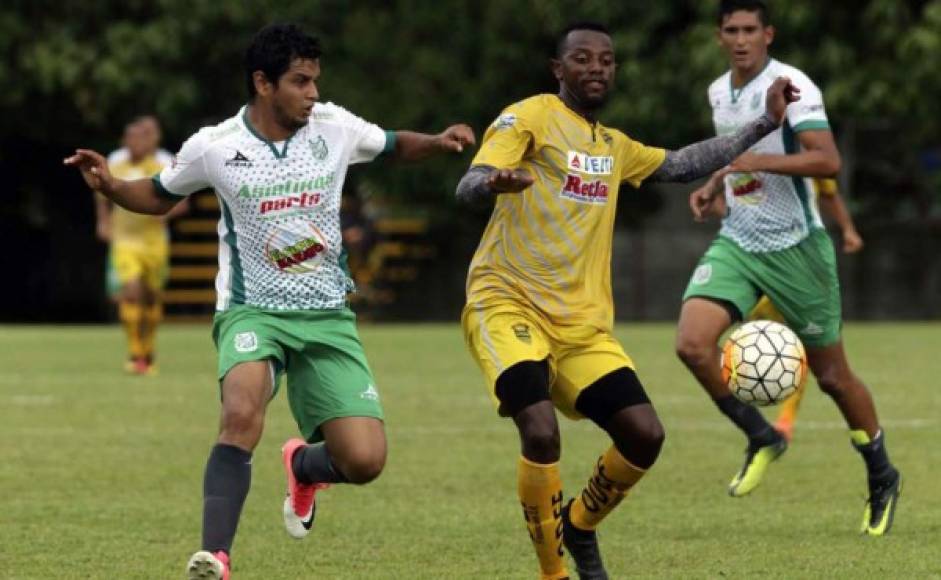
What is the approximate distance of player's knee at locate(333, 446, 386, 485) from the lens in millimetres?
7641

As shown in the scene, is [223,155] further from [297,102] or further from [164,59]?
[164,59]

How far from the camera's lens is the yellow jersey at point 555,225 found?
310 inches

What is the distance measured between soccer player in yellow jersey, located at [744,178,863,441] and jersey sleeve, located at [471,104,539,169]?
354cm

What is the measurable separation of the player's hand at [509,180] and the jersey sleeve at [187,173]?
1145 millimetres

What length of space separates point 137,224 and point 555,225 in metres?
11.7

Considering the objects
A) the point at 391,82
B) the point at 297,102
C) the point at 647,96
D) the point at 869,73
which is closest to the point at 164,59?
the point at 391,82

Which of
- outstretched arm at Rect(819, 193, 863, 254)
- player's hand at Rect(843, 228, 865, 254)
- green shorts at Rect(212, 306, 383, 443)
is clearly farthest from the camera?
player's hand at Rect(843, 228, 865, 254)

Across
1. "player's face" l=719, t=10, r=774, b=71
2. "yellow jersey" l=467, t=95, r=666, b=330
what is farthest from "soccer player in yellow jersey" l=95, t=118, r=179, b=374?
"yellow jersey" l=467, t=95, r=666, b=330

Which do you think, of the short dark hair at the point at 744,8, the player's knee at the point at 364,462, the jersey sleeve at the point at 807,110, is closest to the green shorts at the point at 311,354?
the player's knee at the point at 364,462

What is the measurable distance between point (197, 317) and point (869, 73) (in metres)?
11.3

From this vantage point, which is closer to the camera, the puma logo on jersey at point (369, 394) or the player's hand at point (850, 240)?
the puma logo on jersey at point (369, 394)

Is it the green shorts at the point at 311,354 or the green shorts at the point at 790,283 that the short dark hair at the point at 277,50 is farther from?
the green shorts at the point at 790,283

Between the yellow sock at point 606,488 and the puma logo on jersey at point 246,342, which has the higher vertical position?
the puma logo on jersey at point 246,342

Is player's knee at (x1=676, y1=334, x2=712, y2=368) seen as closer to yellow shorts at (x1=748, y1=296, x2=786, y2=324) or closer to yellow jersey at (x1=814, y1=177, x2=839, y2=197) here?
A: yellow jersey at (x1=814, y1=177, x2=839, y2=197)
